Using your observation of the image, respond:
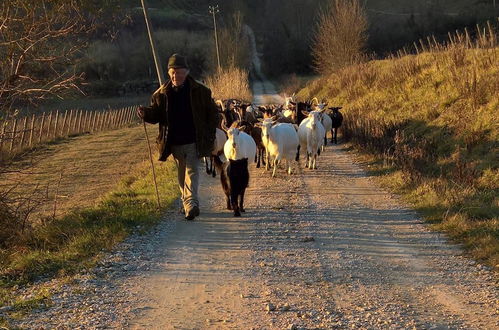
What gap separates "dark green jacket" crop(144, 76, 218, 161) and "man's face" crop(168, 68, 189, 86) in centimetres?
16

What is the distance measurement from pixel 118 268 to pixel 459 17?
59621mm

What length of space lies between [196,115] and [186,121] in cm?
26

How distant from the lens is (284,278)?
6203mm

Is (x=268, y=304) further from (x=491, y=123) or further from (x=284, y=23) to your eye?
(x=284, y=23)

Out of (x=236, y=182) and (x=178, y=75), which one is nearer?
(x=178, y=75)

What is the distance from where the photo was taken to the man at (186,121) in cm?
852

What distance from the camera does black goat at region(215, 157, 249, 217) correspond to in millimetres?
9188

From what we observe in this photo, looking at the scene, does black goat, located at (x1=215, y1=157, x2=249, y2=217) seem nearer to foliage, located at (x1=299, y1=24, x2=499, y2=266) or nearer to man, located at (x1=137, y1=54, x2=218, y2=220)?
man, located at (x1=137, y1=54, x2=218, y2=220)

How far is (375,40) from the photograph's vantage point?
59.4 metres

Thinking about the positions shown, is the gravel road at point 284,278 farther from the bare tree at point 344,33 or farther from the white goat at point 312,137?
the bare tree at point 344,33

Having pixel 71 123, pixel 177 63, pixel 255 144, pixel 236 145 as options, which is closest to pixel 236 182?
pixel 236 145

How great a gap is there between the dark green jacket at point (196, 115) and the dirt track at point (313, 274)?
126cm

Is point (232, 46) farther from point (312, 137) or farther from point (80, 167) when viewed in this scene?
point (312, 137)

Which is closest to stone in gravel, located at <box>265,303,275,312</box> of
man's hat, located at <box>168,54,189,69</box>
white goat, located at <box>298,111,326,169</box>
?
man's hat, located at <box>168,54,189,69</box>
